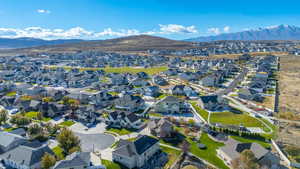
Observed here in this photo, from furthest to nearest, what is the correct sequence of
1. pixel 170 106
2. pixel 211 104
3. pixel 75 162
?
pixel 211 104 < pixel 170 106 < pixel 75 162

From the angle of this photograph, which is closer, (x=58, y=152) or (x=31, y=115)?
(x=58, y=152)

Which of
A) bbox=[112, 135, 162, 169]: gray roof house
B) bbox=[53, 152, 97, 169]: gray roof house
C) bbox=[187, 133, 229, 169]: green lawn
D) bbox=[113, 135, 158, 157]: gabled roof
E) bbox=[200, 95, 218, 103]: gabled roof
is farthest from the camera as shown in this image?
bbox=[200, 95, 218, 103]: gabled roof

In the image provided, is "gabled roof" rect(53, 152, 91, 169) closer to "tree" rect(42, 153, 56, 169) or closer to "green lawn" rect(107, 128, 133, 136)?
"tree" rect(42, 153, 56, 169)

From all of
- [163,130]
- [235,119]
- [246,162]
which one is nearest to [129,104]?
[163,130]

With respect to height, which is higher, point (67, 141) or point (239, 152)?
point (67, 141)

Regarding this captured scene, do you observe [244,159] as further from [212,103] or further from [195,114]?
[212,103]

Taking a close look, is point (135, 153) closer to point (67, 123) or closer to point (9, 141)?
point (9, 141)

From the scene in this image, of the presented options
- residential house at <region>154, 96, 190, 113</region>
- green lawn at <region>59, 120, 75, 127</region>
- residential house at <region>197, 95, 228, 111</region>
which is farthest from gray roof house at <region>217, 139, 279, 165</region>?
green lawn at <region>59, 120, 75, 127</region>
